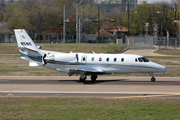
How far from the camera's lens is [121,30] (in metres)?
134

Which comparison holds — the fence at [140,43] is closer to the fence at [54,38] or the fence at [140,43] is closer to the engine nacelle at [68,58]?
the fence at [54,38]

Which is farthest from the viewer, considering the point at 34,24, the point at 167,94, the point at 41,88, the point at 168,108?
the point at 34,24

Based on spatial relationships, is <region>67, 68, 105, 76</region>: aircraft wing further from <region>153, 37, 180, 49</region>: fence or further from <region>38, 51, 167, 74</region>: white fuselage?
<region>153, 37, 180, 49</region>: fence

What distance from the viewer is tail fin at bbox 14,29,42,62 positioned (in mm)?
26983

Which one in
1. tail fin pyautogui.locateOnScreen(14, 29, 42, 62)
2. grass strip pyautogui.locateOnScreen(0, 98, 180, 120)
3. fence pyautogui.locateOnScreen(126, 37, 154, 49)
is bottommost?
grass strip pyautogui.locateOnScreen(0, 98, 180, 120)

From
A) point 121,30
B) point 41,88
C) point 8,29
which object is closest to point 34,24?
point 8,29

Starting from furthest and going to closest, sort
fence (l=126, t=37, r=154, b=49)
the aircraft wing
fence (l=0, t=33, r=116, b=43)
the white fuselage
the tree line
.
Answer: the tree line → fence (l=0, t=33, r=116, b=43) → fence (l=126, t=37, r=154, b=49) → the white fuselage → the aircraft wing

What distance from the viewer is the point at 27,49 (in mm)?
26828

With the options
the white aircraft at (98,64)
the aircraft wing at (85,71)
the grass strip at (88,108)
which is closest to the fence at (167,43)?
the white aircraft at (98,64)

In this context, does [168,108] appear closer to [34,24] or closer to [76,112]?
[76,112]

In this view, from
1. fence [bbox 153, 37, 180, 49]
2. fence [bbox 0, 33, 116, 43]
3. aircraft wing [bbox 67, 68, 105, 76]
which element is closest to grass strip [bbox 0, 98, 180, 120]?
aircraft wing [bbox 67, 68, 105, 76]

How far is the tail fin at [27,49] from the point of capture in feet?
88.5

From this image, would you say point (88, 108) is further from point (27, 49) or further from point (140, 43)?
point (140, 43)

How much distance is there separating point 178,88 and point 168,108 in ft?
25.0
